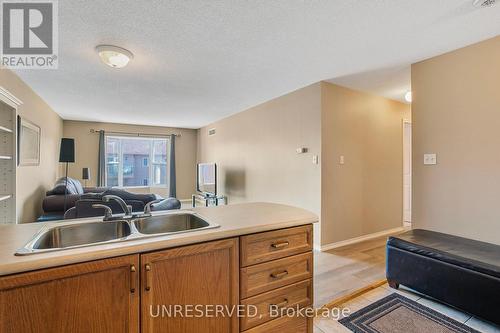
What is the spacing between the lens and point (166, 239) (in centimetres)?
110

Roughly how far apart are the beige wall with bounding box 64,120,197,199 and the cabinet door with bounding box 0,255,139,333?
21.0ft

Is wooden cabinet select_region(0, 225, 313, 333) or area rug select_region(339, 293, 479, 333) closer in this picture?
wooden cabinet select_region(0, 225, 313, 333)

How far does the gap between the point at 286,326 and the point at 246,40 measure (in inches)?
90.5

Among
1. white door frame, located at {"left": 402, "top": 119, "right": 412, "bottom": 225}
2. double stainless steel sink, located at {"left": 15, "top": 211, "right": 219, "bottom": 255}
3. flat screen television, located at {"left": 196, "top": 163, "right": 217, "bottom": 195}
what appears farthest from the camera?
flat screen television, located at {"left": 196, "top": 163, "right": 217, "bottom": 195}

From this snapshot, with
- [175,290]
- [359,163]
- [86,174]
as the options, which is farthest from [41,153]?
[359,163]

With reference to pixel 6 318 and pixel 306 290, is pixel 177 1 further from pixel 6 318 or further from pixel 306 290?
pixel 306 290

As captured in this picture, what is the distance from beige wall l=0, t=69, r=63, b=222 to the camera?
319 cm

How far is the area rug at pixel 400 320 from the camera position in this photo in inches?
69.0

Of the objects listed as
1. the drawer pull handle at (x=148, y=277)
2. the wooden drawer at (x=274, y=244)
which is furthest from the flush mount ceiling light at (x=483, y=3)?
the drawer pull handle at (x=148, y=277)

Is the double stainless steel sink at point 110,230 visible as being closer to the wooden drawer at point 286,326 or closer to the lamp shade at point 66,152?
the wooden drawer at point 286,326

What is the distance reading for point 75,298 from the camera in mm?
947

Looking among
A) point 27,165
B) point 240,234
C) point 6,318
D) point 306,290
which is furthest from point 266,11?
point 27,165

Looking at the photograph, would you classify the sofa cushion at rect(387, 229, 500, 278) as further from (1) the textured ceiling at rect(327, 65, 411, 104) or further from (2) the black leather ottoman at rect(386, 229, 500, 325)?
(1) the textured ceiling at rect(327, 65, 411, 104)

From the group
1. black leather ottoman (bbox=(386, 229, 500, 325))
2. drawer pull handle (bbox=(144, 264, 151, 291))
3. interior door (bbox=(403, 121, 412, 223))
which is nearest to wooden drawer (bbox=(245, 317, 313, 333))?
drawer pull handle (bbox=(144, 264, 151, 291))
